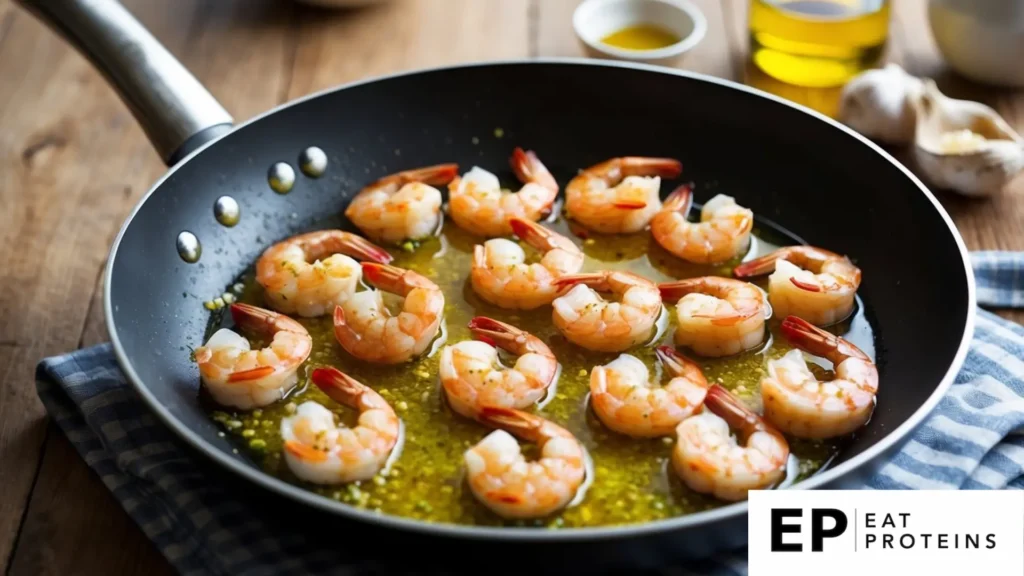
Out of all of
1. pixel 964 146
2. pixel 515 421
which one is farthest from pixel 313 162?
pixel 964 146

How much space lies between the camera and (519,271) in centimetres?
217

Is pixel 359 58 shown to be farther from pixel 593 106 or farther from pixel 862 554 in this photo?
pixel 862 554

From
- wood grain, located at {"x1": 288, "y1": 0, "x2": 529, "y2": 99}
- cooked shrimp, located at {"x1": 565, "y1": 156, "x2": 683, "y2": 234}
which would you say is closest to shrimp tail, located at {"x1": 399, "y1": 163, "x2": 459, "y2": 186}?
cooked shrimp, located at {"x1": 565, "y1": 156, "x2": 683, "y2": 234}

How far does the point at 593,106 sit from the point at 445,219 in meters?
0.45

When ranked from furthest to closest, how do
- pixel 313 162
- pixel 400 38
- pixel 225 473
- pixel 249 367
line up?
1. pixel 400 38
2. pixel 313 162
3. pixel 249 367
4. pixel 225 473

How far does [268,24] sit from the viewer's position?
332 centimetres

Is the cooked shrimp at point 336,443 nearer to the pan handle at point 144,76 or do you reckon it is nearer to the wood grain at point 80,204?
the wood grain at point 80,204

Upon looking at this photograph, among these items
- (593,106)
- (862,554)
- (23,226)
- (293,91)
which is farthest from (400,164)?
(862,554)

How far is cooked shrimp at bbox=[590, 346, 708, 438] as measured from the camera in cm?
185

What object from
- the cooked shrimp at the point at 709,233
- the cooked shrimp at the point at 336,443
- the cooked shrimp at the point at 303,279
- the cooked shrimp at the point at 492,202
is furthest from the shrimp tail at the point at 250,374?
the cooked shrimp at the point at 709,233

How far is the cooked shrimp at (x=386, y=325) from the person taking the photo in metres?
2.04

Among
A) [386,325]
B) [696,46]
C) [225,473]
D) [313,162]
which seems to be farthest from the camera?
[696,46]

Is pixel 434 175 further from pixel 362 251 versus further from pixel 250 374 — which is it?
pixel 250 374

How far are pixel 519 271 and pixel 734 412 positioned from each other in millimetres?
527
